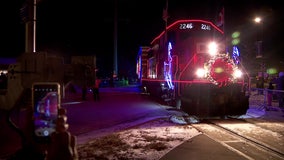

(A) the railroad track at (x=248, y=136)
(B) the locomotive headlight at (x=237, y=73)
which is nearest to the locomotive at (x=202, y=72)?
(B) the locomotive headlight at (x=237, y=73)

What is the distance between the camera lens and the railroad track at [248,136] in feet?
24.0

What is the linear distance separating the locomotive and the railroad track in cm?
93

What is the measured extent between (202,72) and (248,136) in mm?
4565

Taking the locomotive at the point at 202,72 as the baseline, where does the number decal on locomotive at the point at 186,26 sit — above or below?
above

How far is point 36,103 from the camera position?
244 inches

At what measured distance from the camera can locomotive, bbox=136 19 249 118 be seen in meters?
12.7

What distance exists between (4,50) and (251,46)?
33.0 meters

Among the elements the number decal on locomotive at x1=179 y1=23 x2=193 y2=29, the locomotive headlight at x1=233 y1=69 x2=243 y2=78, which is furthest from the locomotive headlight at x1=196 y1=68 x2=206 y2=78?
the number decal on locomotive at x1=179 y1=23 x2=193 y2=29

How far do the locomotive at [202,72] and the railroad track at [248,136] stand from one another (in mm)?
927

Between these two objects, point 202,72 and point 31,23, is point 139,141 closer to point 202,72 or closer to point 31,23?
point 31,23

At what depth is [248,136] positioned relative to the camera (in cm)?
902

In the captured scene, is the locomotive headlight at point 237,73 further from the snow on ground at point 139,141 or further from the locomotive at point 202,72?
the snow on ground at point 139,141

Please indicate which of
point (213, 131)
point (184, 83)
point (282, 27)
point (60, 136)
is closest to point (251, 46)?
point (282, 27)

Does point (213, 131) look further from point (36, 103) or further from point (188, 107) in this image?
point (36, 103)
